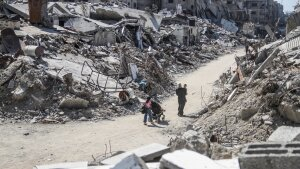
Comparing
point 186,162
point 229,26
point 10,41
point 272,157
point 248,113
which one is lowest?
point 229,26

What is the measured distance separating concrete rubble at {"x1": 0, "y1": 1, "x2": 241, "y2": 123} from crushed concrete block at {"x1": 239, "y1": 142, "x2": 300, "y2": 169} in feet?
29.8

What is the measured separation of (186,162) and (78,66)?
12.9m

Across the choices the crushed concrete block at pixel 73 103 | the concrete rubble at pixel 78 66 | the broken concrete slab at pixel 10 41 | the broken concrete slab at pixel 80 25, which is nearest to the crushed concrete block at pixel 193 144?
the concrete rubble at pixel 78 66

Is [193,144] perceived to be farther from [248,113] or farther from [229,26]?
A: [229,26]

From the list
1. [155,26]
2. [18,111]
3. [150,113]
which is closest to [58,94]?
[18,111]

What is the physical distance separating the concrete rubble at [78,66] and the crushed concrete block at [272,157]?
9072 millimetres

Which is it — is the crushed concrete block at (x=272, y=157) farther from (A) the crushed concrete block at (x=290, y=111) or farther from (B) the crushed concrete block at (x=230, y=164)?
(A) the crushed concrete block at (x=290, y=111)

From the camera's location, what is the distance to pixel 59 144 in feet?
38.4

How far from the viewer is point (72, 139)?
12.2 m

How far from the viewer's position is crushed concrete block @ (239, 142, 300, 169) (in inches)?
205

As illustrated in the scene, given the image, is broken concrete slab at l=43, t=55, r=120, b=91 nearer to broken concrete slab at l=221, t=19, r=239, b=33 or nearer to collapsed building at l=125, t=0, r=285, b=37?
collapsed building at l=125, t=0, r=285, b=37

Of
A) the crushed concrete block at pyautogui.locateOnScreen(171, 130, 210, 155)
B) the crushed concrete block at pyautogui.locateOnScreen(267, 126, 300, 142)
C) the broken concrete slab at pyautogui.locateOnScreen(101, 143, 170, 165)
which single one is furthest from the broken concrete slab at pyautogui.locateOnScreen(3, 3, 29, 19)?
the crushed concrete block at pyautogui.locateOnScreen(267, 126, 300, 142)

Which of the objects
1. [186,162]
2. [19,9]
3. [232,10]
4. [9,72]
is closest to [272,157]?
[186,162]

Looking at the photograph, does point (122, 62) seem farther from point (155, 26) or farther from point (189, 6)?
point (189, 6)
